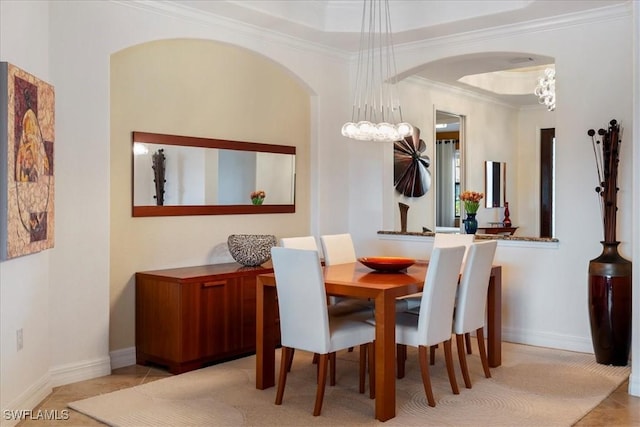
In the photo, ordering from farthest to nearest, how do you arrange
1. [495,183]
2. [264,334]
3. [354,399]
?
[495,183] < [264,334] < [354,399]

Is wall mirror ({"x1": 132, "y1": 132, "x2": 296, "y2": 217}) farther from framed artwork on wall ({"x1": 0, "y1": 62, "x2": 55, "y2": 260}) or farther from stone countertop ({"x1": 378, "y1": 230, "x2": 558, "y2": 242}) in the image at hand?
stone countertop ({"x1": 378, "y1": 230, "x2": 558, "y2": 242})

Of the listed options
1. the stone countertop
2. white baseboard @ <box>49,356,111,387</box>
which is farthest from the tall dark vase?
white baseboard @ <box>49,356,111,387</box>

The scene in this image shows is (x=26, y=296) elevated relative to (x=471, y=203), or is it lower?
lower

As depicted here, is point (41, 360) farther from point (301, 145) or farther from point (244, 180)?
point (301, 145)

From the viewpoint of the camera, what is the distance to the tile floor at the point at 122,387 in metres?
3.44

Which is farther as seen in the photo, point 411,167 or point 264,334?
point 411,167

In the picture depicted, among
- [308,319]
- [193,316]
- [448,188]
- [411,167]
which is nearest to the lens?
[308,319]

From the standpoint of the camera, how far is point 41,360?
387cm

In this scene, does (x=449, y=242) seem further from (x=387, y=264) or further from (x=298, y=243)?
(x=298, y=243)

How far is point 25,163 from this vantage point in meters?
3.42

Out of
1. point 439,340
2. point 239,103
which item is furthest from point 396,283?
point 239,103

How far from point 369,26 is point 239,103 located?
1393 mm

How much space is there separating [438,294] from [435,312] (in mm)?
110

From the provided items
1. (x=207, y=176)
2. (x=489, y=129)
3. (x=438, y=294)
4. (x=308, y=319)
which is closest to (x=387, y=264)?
(x=438, y=294)
